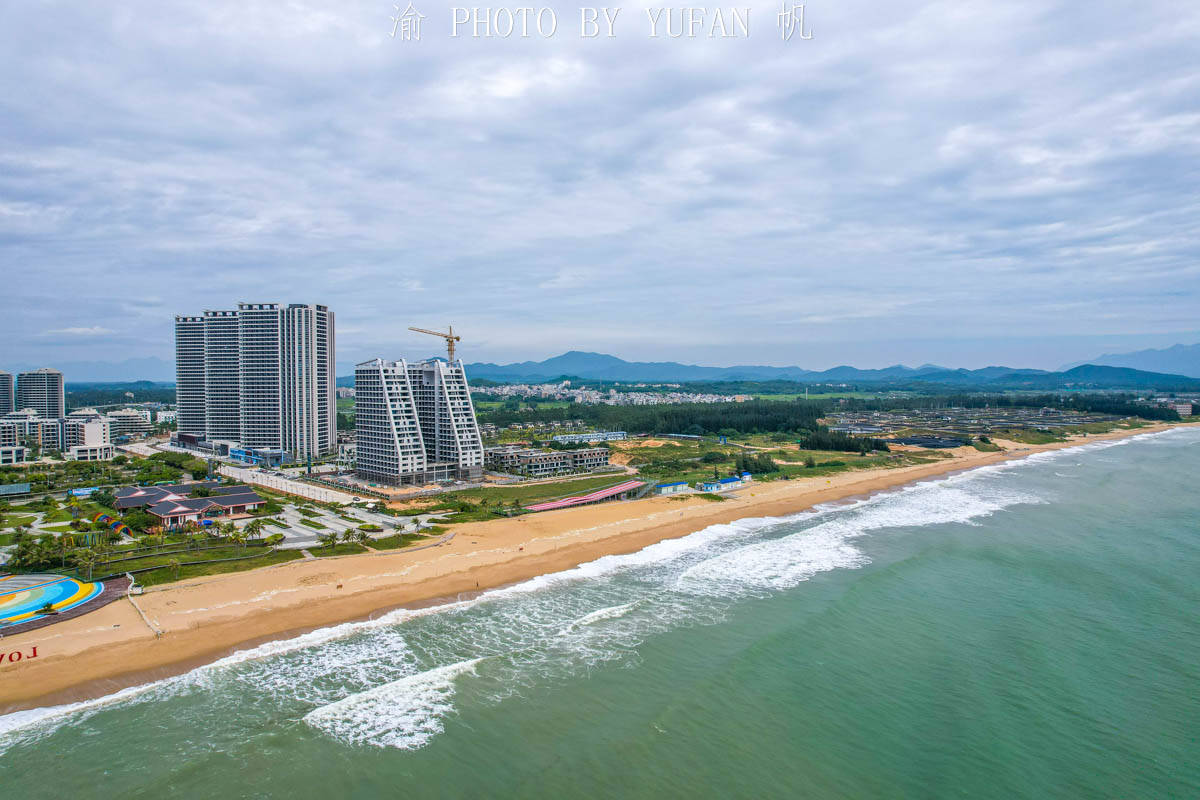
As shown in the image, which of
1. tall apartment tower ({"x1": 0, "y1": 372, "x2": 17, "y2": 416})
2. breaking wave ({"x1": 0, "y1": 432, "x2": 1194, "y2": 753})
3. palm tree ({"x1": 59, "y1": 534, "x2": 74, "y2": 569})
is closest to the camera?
breaking wave ({"x1": 0, "y1": 432, "x2": 1194, "y2": 753})

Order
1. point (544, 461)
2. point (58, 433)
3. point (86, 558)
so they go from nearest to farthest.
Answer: point (86, 558)
point (544, 461)
point (58, 433)

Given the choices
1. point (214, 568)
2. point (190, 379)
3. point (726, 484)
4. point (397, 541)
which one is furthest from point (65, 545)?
point (190, 379)

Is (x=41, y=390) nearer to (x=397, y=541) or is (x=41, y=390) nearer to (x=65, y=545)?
(x=65, y=545)

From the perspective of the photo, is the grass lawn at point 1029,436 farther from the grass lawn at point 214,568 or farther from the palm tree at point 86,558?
the palm tree at point 86,558

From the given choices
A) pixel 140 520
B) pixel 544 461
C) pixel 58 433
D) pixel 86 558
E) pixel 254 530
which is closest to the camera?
pixel 86 558

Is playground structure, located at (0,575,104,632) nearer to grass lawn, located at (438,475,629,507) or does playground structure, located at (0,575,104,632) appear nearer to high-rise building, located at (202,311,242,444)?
grass lawn, located at (438,475,629,507)

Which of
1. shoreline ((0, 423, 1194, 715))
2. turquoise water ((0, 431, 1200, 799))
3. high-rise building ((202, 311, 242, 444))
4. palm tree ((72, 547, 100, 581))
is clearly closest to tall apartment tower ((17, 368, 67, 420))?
high-rise building ((202, 311, 242, 444))

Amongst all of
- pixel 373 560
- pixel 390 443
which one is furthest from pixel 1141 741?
pixel 390 443
